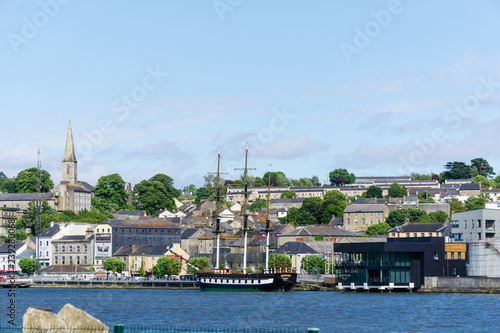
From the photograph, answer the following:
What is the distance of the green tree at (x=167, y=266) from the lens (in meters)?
121

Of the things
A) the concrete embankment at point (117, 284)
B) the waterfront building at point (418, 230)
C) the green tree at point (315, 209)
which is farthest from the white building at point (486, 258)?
the green tree at point (315, 209)

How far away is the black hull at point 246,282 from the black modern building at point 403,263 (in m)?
8.27

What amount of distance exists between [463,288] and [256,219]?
309 feet

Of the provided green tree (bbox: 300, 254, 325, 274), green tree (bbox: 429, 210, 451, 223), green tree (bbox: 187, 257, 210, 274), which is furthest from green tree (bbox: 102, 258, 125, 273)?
green tree (bbox: 429, 210, 451, 223)

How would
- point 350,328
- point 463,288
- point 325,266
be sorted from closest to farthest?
point 350,328 < point 463,288 < point 325,266

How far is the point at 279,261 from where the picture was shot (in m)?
117

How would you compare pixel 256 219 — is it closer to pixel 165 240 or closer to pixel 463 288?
pixel 165 240

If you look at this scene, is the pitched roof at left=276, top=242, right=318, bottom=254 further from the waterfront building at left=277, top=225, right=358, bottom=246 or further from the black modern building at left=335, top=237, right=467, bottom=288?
the black modern building at left=335, top=237, right=467, bottom=288

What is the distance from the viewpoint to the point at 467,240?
101m

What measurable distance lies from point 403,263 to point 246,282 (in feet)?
62.9

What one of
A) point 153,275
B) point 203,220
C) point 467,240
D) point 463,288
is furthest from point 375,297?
point 203,220

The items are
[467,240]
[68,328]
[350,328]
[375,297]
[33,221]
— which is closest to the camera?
[68,328]

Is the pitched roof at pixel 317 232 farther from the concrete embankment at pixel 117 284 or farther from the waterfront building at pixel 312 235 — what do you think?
the concrete embankment at pixel 117 284

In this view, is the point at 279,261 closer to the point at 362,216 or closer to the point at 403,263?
the point at 403,263
